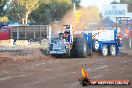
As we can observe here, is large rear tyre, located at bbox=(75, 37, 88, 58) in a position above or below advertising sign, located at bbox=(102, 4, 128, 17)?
below

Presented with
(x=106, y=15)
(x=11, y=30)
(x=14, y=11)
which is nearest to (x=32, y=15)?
(x=14, y=11)

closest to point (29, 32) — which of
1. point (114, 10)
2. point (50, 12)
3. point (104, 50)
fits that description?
point (104, 50)

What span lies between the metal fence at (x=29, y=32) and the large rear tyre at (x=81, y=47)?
23.4m

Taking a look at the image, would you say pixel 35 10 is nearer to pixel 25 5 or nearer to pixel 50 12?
pixel 50 12

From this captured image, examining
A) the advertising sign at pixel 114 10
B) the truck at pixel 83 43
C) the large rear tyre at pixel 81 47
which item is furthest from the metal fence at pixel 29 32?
the advertising sign at pixel 114 10

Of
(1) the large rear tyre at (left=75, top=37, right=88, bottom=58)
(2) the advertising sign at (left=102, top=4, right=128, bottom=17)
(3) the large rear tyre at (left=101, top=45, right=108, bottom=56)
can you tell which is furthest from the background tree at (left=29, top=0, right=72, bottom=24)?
(1) the large rear tyre at (left=75, top=37, right=88, bottom=58)

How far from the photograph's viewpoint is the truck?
97.0ft

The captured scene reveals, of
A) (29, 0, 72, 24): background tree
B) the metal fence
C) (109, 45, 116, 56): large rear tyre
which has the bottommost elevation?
(109, 45, 116, 56): large rear tyre

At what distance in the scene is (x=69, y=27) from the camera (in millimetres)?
30125

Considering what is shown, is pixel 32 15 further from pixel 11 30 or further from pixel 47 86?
pixel 47 86

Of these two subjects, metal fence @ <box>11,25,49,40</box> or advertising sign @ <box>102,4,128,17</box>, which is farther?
advertising sign @ <box>102,4,128,17</box>

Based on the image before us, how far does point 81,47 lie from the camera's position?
2958cm

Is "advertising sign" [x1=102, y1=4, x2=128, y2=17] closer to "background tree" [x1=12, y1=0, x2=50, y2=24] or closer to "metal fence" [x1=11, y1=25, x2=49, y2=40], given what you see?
"background tree" [x1=12, y1=0, x2=50, y2=24]

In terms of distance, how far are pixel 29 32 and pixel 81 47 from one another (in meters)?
25.2
